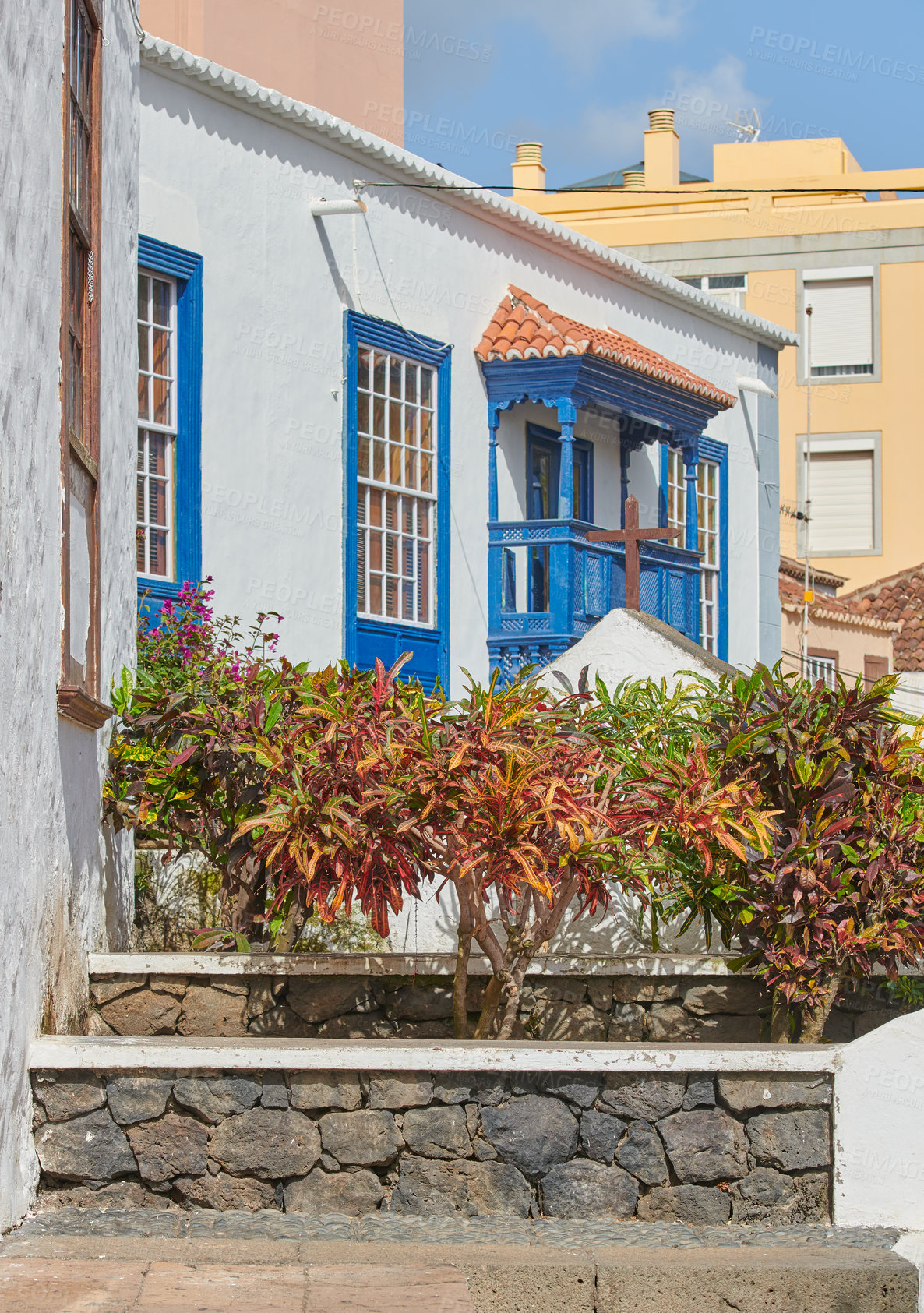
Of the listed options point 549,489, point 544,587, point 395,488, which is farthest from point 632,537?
point 549,489

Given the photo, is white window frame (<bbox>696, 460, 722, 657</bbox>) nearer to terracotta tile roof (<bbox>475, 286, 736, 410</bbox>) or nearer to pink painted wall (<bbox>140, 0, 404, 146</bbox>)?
terracotta tile roof (<bbox>475, 286, 736, 410</bbox>)

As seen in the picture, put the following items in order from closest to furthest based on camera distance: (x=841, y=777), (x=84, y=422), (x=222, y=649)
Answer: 1. (x=841, y=777)
2. (x=84, y=422)
3. (x=222, y=649)

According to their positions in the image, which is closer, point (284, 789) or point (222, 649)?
point (284, 789)

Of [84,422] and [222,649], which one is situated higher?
[84,422]

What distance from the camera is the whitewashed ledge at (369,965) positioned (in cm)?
→ 609

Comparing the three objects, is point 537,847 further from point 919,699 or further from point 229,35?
point 919,699

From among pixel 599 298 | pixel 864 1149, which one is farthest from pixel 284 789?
pixel 599 298

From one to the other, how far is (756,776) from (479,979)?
132 cm

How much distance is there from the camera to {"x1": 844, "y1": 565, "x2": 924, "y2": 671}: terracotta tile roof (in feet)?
78.4

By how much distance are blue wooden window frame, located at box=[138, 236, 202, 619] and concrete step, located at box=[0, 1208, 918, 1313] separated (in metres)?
5.85

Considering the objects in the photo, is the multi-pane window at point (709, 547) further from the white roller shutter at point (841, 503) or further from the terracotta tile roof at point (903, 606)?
the white roller shutter at point (841, 503)

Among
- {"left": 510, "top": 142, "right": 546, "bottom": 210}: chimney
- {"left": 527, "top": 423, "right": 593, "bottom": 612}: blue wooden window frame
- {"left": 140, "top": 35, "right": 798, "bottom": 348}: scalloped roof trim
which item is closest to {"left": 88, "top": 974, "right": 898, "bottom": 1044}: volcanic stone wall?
{"left": 140, "top": 35, "right": 798, "bottom": 348}: scalloped roof trim

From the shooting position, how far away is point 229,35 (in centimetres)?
1517

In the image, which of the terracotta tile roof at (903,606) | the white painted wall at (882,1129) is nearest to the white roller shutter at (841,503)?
the terracotta tile roof at (903,606)
